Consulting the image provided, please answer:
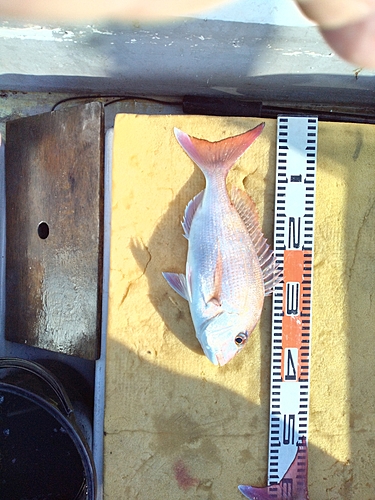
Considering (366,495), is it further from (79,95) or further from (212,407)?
(79,95)

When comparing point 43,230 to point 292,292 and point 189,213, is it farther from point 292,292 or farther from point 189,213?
point 292,292

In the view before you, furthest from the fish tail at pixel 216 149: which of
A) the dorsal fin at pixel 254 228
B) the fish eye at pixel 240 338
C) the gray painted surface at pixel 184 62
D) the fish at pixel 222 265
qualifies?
the fish eye at pixel 240 338

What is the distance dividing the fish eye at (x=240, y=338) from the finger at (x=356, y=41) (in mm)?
1079

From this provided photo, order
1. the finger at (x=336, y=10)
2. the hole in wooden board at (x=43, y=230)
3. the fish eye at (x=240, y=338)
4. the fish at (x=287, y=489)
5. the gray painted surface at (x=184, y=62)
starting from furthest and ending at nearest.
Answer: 1. the hole in wooden board at (x=43, y=230)
2. the fish at (x=287, y=489)
3. the fish eye at (x=240, y=338)
4. the gray painted surface at (x=184, y=62)
5. the finger at (x=336, y=10)

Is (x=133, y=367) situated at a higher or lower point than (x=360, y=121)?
lower

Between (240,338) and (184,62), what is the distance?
111cm

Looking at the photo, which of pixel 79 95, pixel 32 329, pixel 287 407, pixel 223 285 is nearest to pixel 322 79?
pixel 223 285

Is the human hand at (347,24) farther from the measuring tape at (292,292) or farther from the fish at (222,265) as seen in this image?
the fish at (222,265)

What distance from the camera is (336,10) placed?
4.21 feet

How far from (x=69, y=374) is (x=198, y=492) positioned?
74 cm

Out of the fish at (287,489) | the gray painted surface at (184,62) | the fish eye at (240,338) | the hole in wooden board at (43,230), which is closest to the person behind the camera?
the gray painted surface at (184,62)

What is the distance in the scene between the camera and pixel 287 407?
1.76m

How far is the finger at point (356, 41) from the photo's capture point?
50.1 inches

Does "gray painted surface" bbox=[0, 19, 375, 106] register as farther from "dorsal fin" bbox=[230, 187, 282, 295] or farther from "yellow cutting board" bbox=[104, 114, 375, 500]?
"dorsal fin" bbox=[230, 187, 282, 295]
